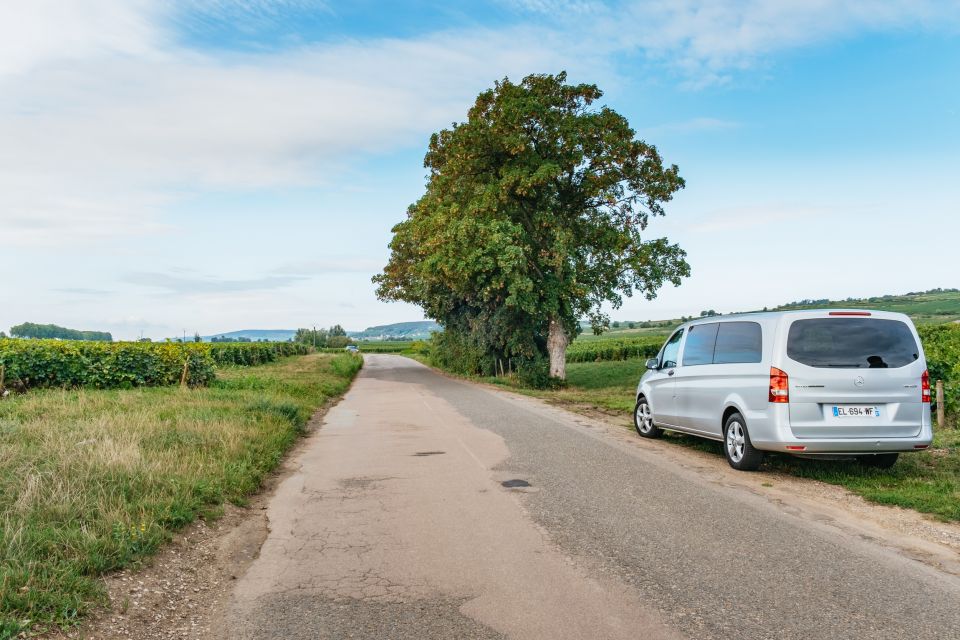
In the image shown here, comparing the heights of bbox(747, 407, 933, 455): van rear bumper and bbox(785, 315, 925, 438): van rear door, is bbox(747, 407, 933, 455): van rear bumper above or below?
below

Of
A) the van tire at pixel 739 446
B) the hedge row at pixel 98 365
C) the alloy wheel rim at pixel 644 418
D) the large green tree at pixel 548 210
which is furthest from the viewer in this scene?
the large green tree at pixel 548 210

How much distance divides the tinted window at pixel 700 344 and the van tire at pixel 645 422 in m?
1.61

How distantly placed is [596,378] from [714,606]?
1182 inches

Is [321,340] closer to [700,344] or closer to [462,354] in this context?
[462,354]

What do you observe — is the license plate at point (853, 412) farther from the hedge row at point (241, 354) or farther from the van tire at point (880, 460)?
the hedge row at point (241, 354)

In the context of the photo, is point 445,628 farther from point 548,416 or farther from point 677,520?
point 548,416

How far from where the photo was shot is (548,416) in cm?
1538

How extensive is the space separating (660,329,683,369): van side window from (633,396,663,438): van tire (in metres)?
0.93

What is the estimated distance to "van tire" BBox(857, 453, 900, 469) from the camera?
8.65m

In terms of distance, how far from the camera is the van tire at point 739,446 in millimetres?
8523

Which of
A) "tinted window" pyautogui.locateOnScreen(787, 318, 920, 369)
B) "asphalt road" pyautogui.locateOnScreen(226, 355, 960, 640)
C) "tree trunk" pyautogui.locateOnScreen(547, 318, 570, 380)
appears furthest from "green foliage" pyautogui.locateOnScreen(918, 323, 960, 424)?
"tree trunk" pyautogui.locateOnScreen(547, 318, 570, 380)

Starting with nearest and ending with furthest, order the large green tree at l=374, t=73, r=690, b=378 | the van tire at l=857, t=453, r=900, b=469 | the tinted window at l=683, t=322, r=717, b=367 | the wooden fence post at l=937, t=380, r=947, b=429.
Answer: the van tire at l=857, t=453, r=900, b=469 → the tinted window at l=683, t=322, r=717, b=367 → the wooden fence post at l=937, t=380, r=947, b=429 → the large green tree at l=374, t=73, r=690, b=378

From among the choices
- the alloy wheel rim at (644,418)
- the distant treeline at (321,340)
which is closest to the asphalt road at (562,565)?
the alloy wheel rim at (644,418)

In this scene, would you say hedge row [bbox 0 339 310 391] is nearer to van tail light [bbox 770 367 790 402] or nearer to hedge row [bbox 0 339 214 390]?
hedge row [bbox 0 339 214 390]
